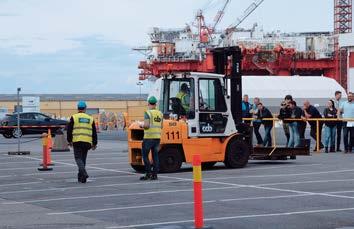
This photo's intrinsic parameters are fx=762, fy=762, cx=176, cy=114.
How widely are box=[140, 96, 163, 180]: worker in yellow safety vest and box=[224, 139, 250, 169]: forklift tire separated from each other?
2.98 meters

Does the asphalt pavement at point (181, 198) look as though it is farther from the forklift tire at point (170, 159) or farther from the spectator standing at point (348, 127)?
the spectator standing at point (348, 127)

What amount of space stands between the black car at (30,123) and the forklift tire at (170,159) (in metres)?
25.4

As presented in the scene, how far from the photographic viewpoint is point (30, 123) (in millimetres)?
45688

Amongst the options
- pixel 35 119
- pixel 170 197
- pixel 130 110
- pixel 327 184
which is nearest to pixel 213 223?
pixel 170 197

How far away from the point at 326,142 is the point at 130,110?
108ft

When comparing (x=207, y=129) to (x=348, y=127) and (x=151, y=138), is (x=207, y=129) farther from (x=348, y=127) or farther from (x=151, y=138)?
(x=348, y=127)

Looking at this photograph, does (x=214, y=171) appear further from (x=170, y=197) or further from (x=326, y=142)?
(x=326, y=142)

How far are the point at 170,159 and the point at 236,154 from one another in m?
1.97

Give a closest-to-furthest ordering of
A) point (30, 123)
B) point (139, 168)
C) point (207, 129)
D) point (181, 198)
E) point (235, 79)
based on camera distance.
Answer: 1. point (181, 198)
2. point (207, 129)
3. point (139, 168)
4. point (235, 79)
5. point (30, 123)

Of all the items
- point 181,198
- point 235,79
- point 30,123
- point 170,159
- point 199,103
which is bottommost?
point 181,198

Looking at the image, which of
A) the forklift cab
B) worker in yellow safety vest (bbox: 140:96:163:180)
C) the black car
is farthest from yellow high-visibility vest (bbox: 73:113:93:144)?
the black car

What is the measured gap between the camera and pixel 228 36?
4183 inches

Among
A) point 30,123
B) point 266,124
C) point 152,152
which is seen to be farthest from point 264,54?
point 152,152

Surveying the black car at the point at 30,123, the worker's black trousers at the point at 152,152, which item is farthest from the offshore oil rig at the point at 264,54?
the worker's black trousers at the point at 152,152
